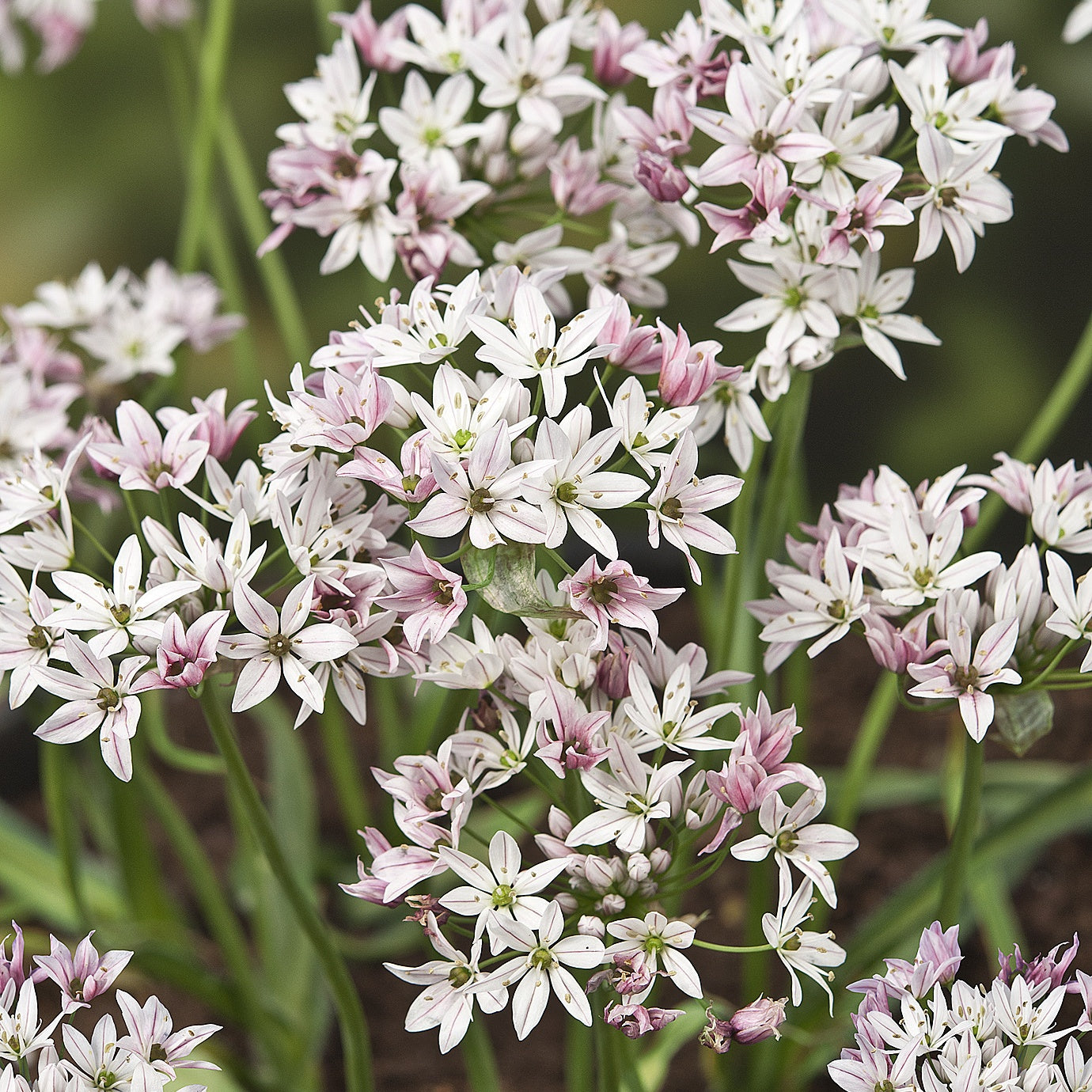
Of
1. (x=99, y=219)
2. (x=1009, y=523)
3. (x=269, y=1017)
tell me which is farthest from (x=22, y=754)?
(x=1009, y=523)

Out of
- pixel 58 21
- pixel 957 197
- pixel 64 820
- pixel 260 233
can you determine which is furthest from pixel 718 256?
pixel 64 820

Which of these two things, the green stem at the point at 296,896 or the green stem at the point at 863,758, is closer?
the green stem at the point at 296,896

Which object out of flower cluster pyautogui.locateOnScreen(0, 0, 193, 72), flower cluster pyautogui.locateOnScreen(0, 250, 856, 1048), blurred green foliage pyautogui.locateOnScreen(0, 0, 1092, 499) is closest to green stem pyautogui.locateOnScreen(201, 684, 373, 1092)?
flower cluster pyautogui.locateOnScreen(0, 250, 856, 1048)

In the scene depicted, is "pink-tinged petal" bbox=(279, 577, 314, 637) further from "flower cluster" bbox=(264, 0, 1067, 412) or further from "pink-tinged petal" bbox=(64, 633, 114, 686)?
"flower cluster" bbox=(264, 0, 1067, 412)

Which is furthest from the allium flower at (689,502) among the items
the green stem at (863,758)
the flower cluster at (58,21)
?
the flower cluster at (58,21)

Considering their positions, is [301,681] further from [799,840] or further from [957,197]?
[957,197]

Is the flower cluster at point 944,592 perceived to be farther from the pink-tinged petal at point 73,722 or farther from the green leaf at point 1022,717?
the pink-tinged petal at point 73,722
